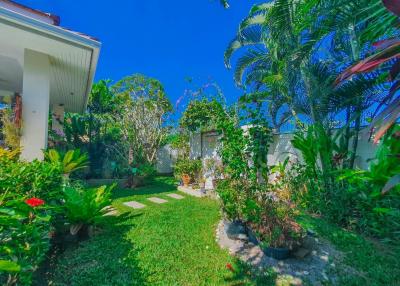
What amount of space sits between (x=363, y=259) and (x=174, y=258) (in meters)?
2.74

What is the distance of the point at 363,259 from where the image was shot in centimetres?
331

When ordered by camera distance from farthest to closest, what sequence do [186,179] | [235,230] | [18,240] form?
[186,179] → [235,230] → [18,240]

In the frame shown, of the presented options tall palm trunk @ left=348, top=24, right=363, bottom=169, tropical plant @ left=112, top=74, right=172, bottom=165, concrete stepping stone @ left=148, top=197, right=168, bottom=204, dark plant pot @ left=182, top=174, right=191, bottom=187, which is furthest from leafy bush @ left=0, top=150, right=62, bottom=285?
tropical plant @ left=112, top=74, right=172, bottom=165

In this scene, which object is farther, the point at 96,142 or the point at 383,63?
the point at 96,142

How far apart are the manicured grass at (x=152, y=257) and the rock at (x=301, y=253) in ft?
2.08

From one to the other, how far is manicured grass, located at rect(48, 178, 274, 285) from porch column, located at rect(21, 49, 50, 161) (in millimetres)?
2722

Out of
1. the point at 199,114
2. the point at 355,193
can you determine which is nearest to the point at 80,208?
the point at 355,193

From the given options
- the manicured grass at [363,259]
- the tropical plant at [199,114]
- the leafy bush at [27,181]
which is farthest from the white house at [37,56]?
the manicured grass at [363,259]

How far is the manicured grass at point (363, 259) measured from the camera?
288 cm

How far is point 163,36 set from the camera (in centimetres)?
1370

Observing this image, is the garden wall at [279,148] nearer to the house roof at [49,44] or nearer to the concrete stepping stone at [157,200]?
the concrete stepping stone at [157,200]

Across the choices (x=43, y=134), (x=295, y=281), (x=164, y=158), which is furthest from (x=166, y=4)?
(x=164, y=158)

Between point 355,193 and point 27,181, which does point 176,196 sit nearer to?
point 355,193

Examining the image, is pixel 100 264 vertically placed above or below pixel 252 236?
below
